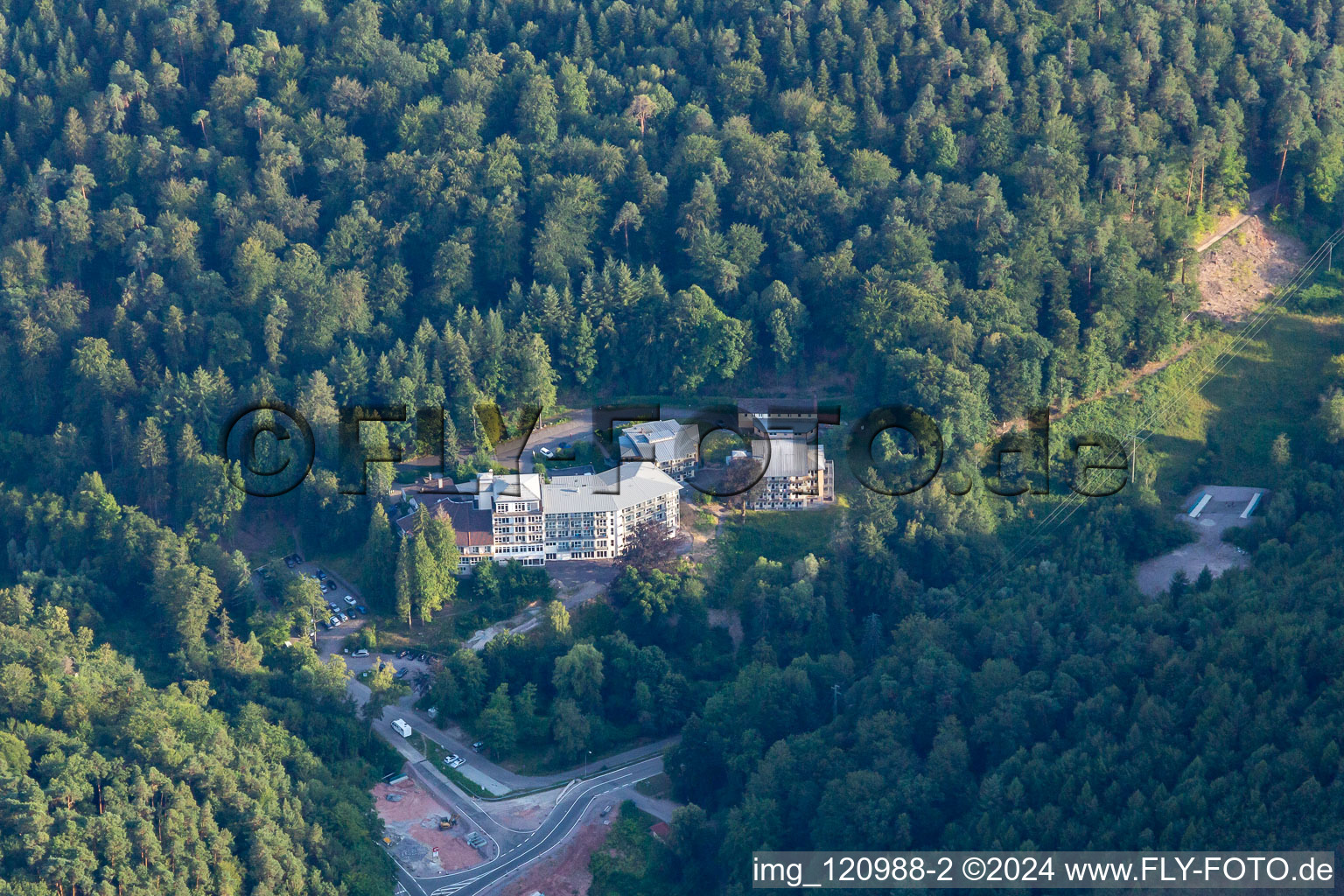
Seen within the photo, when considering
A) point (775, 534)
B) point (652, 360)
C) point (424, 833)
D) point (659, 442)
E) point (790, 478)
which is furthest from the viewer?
point (652, 360)

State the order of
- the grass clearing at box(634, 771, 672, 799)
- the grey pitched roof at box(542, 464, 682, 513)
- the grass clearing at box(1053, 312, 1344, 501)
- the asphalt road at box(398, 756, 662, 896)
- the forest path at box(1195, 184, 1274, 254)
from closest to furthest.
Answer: the asphalt road at box(398, 756, 662, 896) < the grass clearing at box(634, 771, 672, 799) < the grey pitched roof at box(542, 464, 682, 513) < the grass clearing at box(1053, 312, 1344, 501) < the forest path at box(1195, 184, 1274, 254)

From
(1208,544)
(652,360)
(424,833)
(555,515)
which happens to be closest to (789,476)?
(555,515)

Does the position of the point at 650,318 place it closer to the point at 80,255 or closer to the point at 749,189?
the point at 749,189

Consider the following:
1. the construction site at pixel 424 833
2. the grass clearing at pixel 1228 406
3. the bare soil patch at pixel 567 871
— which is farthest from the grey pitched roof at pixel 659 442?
the bare soil patch at pixel 567 871

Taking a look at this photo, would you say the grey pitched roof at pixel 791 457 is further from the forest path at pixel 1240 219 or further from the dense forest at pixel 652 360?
the forest path at pixel 1240 219

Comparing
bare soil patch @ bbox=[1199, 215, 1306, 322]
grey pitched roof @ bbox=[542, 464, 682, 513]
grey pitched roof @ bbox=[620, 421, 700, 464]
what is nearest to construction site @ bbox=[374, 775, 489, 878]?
grey pitched roof @ bbox=[542, 464, 682, 513]

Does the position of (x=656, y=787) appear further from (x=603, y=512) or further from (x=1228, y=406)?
(x=1228, y=406)

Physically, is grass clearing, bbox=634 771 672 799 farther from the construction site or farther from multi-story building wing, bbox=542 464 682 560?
multi-story building wing, bbox=542 464 682 560
